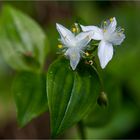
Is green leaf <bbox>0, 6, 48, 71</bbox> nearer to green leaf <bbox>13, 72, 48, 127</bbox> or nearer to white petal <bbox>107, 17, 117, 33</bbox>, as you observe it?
green leaf <bbox>13, 72, 48, 127</bbox>

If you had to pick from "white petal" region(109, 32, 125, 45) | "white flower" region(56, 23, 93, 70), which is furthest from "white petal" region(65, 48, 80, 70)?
"white petal" region(109, 32, 125, 45)

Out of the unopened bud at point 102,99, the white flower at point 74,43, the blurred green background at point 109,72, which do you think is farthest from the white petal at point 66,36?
the blurred green background at point 109,72

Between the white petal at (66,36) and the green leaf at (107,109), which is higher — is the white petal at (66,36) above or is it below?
above

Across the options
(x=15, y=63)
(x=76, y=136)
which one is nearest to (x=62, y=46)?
(x=15, y=63)

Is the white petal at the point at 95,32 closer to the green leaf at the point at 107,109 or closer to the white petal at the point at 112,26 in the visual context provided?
the white petal at the point at 112,26

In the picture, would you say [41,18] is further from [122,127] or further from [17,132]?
[122,127]
